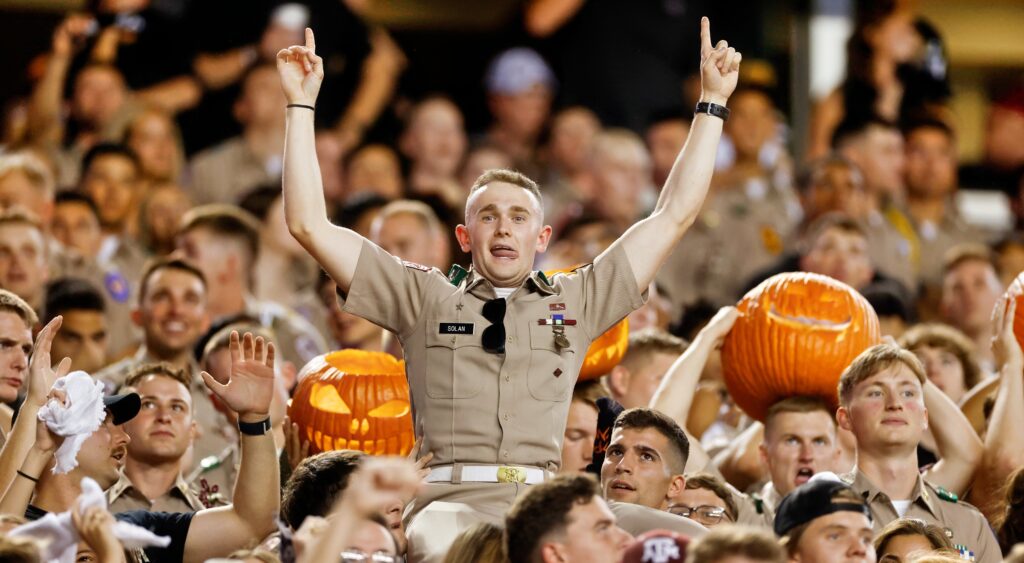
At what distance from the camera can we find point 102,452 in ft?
24.0

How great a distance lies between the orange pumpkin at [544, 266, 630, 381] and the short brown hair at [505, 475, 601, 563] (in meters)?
2.35

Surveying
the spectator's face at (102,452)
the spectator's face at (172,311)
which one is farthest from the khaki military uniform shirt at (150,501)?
the spectator's face at (172,311)

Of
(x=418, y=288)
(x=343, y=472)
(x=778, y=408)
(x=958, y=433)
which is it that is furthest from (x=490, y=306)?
(x=958, y=433)

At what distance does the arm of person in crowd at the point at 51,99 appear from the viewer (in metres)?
13.3

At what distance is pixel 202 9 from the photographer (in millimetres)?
14719

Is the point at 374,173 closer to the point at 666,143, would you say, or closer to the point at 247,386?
A: the point at 666,143

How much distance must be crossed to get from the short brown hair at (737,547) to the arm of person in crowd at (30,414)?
2.67 meters

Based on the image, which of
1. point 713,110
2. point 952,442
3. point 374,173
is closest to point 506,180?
point 713,110

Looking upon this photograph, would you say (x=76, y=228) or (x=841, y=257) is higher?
(x=76, y=228)

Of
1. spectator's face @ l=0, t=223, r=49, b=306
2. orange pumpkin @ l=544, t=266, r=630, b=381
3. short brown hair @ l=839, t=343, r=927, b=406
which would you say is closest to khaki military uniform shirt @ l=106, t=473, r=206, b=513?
orange pumpkin @ l=544, t=266, r=630, b=381

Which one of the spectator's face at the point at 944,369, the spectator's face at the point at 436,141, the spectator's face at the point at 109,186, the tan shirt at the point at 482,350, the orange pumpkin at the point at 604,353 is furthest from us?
the spectator's face at the point at 436,141

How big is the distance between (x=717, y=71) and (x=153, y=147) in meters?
6.73

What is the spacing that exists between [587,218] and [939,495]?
16.8 ft

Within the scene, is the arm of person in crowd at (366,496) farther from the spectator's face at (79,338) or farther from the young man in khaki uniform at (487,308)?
the spectator's face at (79,338)
